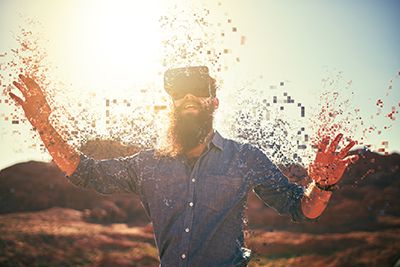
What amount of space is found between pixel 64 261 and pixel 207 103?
24.6 m

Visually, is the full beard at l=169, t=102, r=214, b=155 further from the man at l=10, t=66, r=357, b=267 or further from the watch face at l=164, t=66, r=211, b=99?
the watch face at l=164, t=66, r=211, b=99

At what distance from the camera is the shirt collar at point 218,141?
13.4 feet

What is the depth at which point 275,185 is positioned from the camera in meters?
3.98

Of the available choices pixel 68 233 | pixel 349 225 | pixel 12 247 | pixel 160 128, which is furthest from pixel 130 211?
pixel 160 128

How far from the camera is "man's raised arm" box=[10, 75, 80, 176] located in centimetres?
402

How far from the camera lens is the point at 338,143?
3912 mm

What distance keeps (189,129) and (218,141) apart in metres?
0.28

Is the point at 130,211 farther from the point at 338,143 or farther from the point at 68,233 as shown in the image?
the point at 338,143

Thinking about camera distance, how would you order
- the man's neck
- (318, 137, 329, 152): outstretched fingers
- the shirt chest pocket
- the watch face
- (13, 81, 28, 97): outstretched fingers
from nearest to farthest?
the shirt chest pocket < (318, 137, 329, 152): outstretched fingers < (13, 81, 28, 97): outstretched fingers < the man's neck < the watch face

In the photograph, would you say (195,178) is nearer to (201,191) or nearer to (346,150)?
(201,191)

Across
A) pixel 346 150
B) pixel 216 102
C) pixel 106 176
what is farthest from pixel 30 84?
pixel 346 150

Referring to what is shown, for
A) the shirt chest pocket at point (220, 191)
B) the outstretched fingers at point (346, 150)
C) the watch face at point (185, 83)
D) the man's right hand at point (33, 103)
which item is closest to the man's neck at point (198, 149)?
the shirt chest pocket at point (220, 191)

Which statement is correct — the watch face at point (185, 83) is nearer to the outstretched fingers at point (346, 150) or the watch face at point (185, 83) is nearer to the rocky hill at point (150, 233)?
the outstretched fingers at point (346, 150)

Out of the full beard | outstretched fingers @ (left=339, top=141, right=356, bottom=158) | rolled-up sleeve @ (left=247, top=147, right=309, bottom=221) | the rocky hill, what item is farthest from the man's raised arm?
the rocky hill
